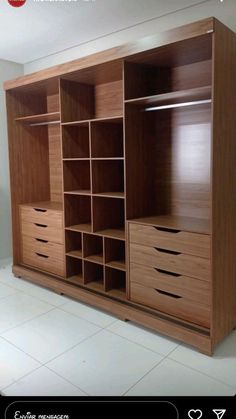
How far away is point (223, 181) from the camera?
6.77ft

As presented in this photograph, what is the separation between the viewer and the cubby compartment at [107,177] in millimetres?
2756

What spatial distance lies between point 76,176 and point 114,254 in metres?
0.87

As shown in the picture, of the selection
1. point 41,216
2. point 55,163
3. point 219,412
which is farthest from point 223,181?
point 55,163

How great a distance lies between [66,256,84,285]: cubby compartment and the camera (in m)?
3.03

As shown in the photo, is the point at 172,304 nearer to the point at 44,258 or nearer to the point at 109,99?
the point at 44,258

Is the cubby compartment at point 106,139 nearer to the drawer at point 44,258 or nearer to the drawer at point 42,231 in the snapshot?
the drawer at point 42,231

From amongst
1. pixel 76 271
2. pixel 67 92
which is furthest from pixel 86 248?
pixel 67 92

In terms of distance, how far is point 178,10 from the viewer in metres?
2.58

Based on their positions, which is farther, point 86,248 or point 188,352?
point 86,248

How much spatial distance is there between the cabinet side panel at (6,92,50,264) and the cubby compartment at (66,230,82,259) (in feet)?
2.66

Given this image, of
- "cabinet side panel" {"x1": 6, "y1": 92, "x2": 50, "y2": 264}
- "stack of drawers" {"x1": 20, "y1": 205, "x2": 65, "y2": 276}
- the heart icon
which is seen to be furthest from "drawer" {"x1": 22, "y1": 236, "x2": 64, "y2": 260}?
the heart icon

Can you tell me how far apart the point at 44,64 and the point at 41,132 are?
0.82m

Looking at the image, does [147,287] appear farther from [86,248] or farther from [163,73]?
[163,73]

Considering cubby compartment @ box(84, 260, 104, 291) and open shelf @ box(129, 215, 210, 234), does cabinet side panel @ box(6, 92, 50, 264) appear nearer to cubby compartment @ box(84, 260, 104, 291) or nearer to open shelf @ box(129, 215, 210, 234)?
cubby compartment @ box(84, 260, 104, 291)
